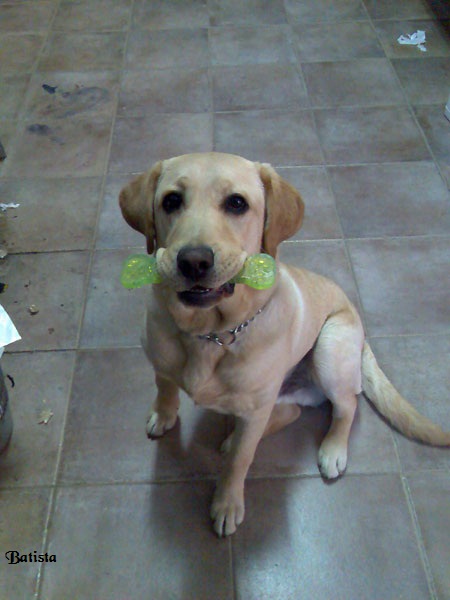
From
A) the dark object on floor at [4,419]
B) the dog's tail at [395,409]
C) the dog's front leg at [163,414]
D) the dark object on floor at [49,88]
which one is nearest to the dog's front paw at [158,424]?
the dog's front leg at [163,414]

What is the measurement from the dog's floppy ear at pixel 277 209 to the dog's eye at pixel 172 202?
0.22 meters

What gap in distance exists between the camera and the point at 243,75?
3.33 metres


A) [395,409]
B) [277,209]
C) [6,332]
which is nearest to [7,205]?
[6,332]

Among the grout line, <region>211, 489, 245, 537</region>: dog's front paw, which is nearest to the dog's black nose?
<region>211, 489, 245, 537</region>: dog's front paw

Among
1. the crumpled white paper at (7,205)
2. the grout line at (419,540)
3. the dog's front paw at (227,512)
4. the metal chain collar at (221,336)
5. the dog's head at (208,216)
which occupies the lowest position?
the grout line at (419,540)

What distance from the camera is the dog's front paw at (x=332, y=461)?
65.6 inches

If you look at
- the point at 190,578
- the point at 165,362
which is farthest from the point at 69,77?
the point at 190,578

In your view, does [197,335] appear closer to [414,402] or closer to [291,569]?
[291,569]

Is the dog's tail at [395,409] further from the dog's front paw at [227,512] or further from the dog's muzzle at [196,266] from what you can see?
the dog's muzzle at [196,266]

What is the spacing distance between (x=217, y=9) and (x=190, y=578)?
3816 millimetres

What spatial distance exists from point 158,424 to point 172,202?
83cm

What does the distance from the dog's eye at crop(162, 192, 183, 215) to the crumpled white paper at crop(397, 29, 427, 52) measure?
304 centimetres

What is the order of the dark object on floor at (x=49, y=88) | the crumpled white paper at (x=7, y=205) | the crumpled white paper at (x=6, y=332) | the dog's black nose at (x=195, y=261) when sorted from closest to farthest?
1. the dog's black nose at (x=195, y=261)
2. the crumpled white paper at (x=6, y=332)
3. the crumpled white paper at (x=7, y=205)
4. the dark object on floor at (x=49, y=88)

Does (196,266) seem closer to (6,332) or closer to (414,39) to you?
(6,332)
